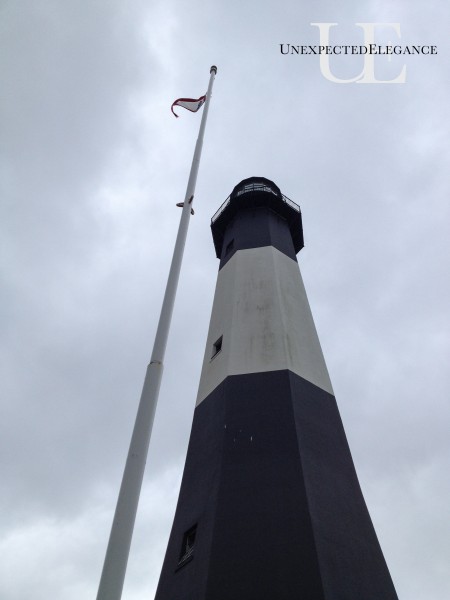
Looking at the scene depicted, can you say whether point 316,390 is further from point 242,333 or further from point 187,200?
point 187,200

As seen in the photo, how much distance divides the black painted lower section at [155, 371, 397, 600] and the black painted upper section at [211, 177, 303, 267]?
9576 mm

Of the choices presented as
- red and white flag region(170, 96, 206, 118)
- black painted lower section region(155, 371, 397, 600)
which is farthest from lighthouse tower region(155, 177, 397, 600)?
red and white flag region(170, 96, 206, 118)

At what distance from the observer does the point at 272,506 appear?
11438mm

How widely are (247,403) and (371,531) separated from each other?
192 inches

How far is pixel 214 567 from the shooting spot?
34.1 feet

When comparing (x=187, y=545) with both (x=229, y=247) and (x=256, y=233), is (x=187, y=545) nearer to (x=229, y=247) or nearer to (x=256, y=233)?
(x=229, y=247)

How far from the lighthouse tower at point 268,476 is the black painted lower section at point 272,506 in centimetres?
3

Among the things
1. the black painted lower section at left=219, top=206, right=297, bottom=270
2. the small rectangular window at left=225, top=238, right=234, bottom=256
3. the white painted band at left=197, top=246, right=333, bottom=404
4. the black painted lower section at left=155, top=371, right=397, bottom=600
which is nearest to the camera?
the black painted lower section at left=155, top=371, right=397, bottom=600

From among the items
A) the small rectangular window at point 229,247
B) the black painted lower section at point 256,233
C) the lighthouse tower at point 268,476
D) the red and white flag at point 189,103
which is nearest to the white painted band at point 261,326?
the lighthouse tower at point 268,476

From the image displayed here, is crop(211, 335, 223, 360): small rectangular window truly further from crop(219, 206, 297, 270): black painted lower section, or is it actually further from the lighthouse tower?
crop(219, 206, 297, 270): black painted lower section

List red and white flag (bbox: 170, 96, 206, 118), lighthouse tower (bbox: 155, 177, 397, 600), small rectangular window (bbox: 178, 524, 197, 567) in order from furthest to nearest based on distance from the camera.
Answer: red and white flag (bbox: 170, 96, 206, 118) < small rectangular window (bbox: 178, 524, 197, 567) < lighthouse tower (bbox: 155, 177, 397, 600)

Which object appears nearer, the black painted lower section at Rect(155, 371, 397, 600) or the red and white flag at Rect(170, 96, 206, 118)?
the black painted lower section at Rect(155, 371, 397, 600)

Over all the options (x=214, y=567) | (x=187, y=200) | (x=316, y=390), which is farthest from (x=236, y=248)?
(x=214, y=567)

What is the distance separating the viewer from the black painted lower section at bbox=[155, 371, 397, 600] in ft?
33.1
